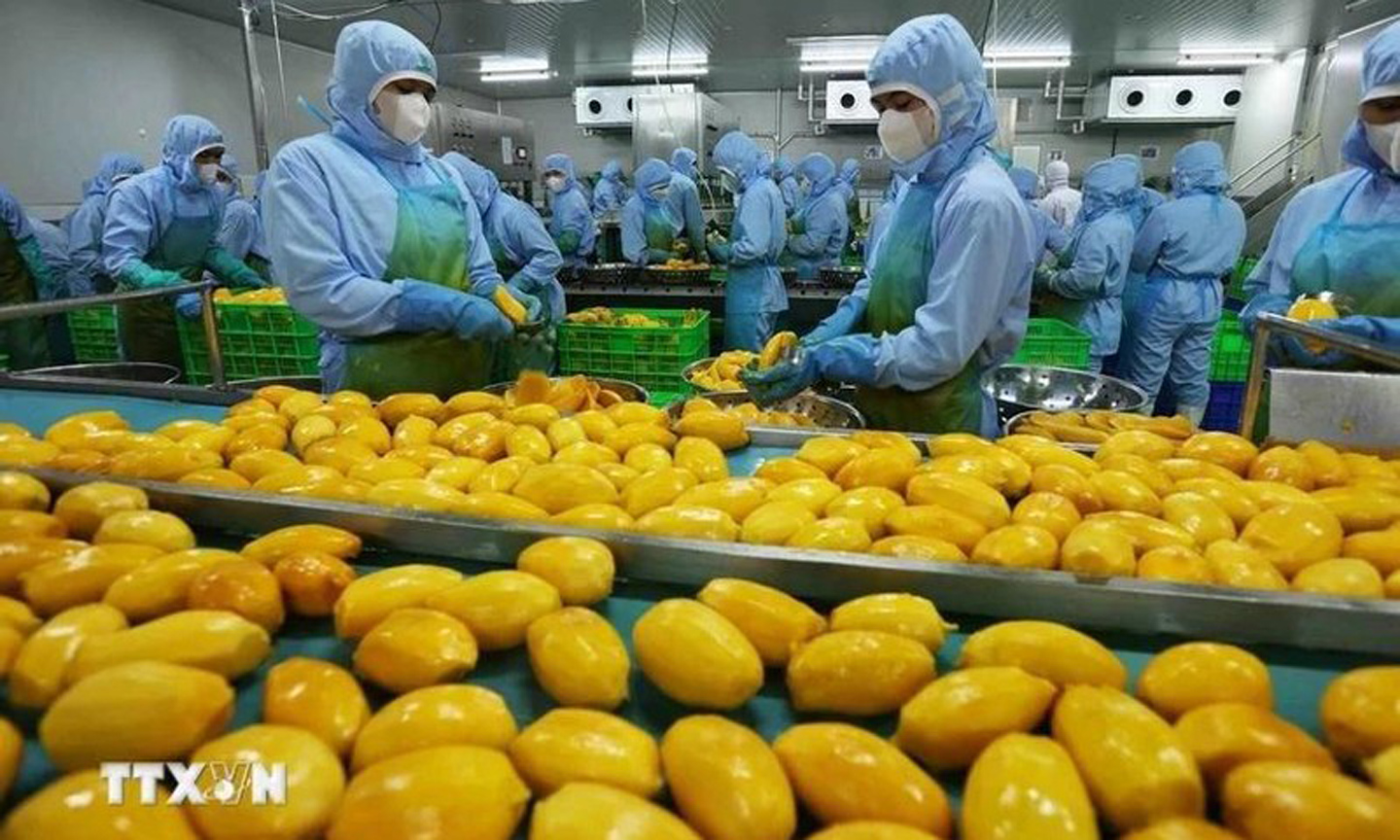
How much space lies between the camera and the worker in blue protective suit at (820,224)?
7852 mm

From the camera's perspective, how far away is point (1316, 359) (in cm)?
254

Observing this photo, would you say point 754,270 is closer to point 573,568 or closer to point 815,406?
point 815,406

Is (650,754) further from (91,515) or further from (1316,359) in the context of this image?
(1316,359)

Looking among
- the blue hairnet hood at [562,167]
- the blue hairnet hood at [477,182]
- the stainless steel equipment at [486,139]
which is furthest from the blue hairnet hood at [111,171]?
the blue hairnet hood at [562,167]

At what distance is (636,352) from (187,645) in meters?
3.20

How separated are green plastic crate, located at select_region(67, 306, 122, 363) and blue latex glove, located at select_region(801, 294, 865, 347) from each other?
16.4 ft

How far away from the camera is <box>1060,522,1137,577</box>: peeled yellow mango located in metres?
0.91

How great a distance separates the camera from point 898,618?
2.63 ft

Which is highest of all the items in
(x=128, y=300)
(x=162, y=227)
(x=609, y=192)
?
(x=609, y=192)

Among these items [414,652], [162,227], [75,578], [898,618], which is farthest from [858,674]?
[162,227]

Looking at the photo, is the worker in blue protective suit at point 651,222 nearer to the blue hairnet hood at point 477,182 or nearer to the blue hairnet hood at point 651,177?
the blue hairnet hood at point 651,177

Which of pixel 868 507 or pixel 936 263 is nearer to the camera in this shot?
pixel 868 507

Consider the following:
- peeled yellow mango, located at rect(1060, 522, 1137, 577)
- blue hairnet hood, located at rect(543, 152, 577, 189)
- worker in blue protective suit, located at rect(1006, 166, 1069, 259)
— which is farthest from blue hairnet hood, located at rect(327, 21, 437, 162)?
blue hairnet hood, located at rect(543, 152, 577, 189)

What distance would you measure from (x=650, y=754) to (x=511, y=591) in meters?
0.26
